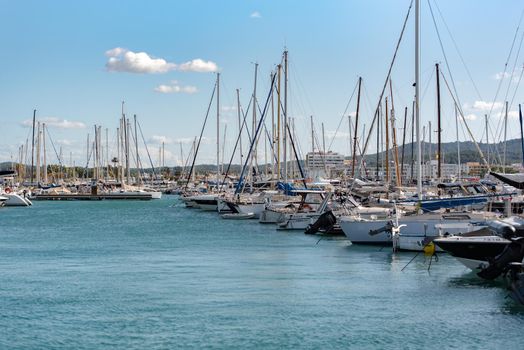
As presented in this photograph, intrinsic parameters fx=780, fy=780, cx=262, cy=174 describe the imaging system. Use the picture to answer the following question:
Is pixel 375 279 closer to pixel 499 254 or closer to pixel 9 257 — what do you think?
pixel 499 254

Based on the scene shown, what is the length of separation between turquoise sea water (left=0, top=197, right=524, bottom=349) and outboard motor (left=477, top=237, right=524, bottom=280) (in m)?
0.68

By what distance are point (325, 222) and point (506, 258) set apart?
999 inches

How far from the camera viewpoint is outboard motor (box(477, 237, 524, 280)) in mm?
27422

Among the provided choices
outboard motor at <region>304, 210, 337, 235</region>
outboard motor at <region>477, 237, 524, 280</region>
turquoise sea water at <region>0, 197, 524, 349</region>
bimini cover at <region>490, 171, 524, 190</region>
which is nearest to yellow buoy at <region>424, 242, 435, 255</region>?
turquoise sea water at <region>0, 197, 524, 349</region>

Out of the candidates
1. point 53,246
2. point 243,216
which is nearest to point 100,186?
point 243,216

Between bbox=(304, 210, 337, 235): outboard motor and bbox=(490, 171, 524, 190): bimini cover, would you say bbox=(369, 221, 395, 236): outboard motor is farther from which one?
bbox=(304, 210, 337, 235): outboard motor

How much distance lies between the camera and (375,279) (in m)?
31.4

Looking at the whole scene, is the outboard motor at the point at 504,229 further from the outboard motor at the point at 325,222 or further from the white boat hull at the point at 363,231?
the outboard motor at the point at 325,222

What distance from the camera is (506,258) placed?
27750 mm

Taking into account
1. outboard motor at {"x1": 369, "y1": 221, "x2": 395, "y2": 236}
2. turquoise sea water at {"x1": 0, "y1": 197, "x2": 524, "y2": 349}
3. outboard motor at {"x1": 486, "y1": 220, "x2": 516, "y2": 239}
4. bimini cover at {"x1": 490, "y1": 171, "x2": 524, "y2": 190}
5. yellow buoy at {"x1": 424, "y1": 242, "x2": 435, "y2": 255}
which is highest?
bimini cover at {"x1": 490, "y1": 171, "x2": 524, "y2": 190}

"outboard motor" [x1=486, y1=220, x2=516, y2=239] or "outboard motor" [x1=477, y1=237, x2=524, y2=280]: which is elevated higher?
"outboard motor" [x1=486, y1=220, x2=516, y2=239]

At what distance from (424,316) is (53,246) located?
30.6 m

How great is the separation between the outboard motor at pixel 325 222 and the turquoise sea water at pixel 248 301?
23.6ft

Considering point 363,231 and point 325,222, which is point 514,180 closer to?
point 363,231
